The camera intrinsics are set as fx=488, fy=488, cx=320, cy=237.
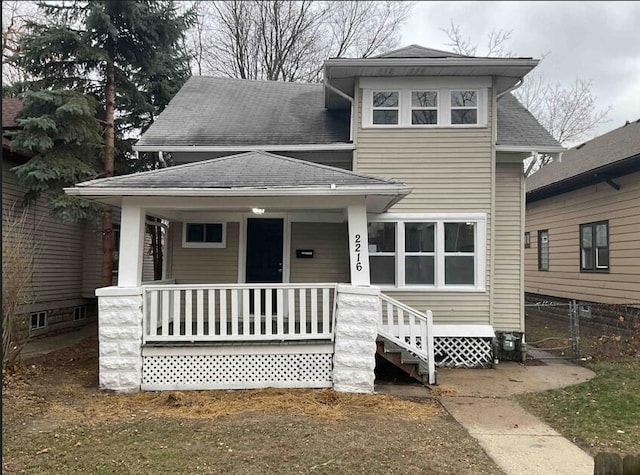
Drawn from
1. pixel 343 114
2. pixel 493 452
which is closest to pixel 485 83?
pixel 343 114

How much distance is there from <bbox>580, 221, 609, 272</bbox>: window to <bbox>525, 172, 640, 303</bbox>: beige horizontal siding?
0.49ft

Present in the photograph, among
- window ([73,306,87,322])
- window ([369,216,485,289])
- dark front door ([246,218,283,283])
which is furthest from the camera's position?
window ([73,306,87,322])

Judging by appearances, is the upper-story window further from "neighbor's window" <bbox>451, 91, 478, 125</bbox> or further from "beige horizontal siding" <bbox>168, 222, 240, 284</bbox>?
"beige horizontal siding" <bbox>168, 222, 240, 284</bbox>

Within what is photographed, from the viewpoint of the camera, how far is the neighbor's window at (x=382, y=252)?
9.02 meters

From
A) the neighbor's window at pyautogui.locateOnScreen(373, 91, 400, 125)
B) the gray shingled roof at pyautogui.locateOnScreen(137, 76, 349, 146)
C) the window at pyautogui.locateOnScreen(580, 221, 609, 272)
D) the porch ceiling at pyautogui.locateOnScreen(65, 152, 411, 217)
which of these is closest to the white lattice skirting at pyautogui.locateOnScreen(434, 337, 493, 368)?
the porch ceiling at pyautogui.locateOnScreen(65, 152, 411, 217)

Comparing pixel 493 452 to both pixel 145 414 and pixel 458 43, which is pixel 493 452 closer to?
pixel 145 414

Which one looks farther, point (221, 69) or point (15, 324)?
point (221, 69)

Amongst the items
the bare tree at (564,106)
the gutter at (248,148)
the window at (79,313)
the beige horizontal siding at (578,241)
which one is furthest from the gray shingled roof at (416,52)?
the bare tree at (564,106)

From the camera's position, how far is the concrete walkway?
440 cm

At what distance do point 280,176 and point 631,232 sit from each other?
8.01 meters

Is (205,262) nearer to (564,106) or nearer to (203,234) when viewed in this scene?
(203,234)

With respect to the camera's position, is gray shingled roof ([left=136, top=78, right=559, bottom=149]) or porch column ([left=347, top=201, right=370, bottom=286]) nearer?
porch column ([left=347, top=201, right=370, bottom=286])

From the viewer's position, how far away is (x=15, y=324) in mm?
7559

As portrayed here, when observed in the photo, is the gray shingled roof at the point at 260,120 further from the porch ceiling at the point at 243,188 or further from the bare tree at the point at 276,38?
the bare tree at the point at 276,38
